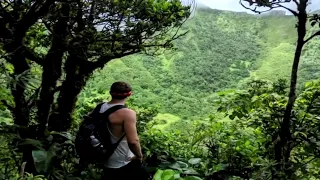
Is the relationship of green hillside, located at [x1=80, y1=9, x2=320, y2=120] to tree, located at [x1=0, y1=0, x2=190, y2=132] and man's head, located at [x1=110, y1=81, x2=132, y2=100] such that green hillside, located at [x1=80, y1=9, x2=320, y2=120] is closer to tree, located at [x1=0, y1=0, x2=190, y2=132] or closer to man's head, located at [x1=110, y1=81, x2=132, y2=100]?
tree, located at [x1=0, y1=0, x2=190, y2=132]

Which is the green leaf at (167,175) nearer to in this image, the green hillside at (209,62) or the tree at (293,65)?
the tree at (293,65)

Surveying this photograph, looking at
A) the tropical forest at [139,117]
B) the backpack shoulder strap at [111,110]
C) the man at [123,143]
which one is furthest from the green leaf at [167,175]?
the backpack shoulder strap at [111,110]

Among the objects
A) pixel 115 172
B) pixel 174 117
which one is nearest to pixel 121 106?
Result: pixel 115 172

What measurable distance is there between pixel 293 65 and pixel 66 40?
1.66 metres

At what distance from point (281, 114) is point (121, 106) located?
115 cm

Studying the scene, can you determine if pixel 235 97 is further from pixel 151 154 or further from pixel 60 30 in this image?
pixel 60 30

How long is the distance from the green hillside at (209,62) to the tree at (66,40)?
1139 cm

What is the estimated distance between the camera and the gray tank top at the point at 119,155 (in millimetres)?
2590

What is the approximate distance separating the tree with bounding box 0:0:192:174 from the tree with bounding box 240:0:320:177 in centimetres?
112

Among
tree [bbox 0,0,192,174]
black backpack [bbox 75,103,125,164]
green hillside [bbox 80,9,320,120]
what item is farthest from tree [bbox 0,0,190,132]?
green hillside [bbox 80,9,320,120]

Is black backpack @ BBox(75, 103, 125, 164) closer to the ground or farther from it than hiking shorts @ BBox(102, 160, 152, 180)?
farther from it

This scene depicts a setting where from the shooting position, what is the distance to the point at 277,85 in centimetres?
331

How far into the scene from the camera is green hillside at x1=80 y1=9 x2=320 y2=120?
20.4 m

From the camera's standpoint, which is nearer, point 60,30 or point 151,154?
point 60,30
